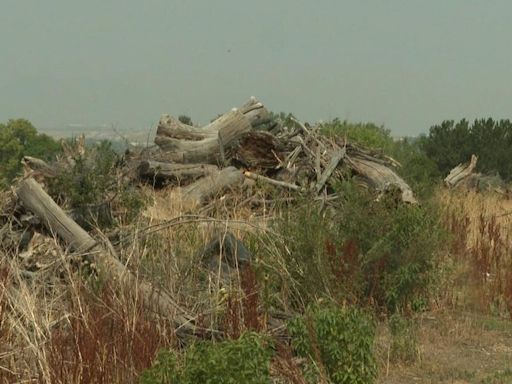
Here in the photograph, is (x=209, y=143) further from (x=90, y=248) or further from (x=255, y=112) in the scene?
(x=90, y=248)

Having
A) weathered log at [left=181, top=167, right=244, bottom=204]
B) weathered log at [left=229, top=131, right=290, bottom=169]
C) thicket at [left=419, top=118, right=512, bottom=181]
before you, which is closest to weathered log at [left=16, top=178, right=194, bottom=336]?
weathered log at [left=181, top=167, right=244, bottom=204]

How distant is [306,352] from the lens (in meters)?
5.39

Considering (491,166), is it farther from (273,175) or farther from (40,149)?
(40,149)

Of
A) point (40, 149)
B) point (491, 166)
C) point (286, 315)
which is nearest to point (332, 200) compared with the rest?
point (286, 315)

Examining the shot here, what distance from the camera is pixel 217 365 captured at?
4.39 metres

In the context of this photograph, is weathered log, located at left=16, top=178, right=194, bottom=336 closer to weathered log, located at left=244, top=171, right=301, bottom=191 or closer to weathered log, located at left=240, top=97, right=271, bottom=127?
weathered log, located at left=244, top=171, right=301, bottom=191

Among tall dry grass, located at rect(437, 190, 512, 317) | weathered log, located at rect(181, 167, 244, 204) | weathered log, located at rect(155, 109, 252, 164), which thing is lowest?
tall dry grass, located at rect(437, 190, 512, 317)

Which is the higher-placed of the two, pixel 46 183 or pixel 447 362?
pixel 46 183

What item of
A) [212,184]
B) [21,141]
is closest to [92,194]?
[212,184]

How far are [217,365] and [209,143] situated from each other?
8537 mm

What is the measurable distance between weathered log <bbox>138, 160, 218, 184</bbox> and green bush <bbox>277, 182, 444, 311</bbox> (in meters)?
3.93

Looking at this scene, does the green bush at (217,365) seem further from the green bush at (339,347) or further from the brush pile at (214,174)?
the brush pile at (214,174)

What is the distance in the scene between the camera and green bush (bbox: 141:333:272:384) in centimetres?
439

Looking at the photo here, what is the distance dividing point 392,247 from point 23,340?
3835 millimetres
